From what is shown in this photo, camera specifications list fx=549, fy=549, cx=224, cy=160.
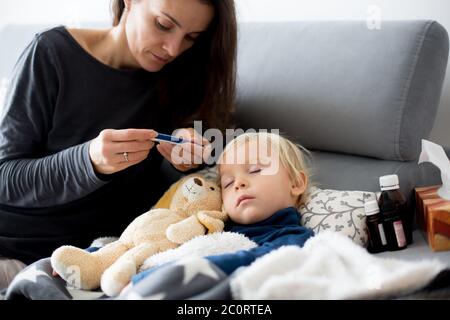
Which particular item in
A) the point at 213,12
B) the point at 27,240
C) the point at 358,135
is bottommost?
the point at 27,240

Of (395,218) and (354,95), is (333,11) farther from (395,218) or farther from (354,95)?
(395,218)

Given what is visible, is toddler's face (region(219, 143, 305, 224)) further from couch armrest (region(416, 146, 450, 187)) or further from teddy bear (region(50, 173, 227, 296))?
couch armrest (region(416, 146, 450, 187))

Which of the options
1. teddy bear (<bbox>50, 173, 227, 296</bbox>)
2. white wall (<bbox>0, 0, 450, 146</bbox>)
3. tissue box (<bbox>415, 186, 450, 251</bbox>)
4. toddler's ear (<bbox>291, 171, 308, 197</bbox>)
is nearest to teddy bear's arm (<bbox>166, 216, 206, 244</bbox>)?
teddy bear (<bbox>50, 173, 227, 296</bbox>)

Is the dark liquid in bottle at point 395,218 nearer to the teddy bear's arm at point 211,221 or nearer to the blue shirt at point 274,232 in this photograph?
the blue shirt at point 274,232

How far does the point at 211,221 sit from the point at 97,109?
0.45 m

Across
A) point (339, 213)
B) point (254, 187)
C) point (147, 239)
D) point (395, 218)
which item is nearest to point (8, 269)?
point (147, 239)

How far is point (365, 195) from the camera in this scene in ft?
4.18

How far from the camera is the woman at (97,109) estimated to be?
1.28 meters

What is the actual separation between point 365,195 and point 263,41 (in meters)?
0.57

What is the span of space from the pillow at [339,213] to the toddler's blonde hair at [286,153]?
0.05 metres

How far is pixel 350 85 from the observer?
4.48ft
